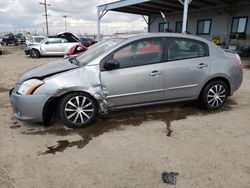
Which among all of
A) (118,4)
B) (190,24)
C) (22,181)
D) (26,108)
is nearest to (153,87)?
(26,108)

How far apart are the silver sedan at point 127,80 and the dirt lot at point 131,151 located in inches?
12.2

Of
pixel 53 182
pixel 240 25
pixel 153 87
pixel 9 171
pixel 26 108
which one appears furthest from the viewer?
pixel 240 25

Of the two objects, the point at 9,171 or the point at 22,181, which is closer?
the point at 22,181

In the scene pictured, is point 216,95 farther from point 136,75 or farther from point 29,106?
point 29,106

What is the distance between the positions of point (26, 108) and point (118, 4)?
14.6 meters

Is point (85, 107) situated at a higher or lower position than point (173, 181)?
higher

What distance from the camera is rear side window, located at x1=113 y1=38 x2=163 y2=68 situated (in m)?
3.39

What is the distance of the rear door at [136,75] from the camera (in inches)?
131

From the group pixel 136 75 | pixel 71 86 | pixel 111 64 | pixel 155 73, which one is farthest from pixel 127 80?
pixel 71 86

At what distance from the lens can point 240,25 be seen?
1494 cm

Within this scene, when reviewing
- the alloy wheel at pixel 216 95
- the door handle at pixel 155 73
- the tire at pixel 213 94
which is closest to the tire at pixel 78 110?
the door handle at pixel 155 73

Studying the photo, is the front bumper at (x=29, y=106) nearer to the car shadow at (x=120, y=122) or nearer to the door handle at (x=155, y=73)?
the car shadow at (x=120, y=122)

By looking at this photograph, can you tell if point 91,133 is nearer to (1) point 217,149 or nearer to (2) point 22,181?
(2) point 22,181

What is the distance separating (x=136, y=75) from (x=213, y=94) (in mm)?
1650
